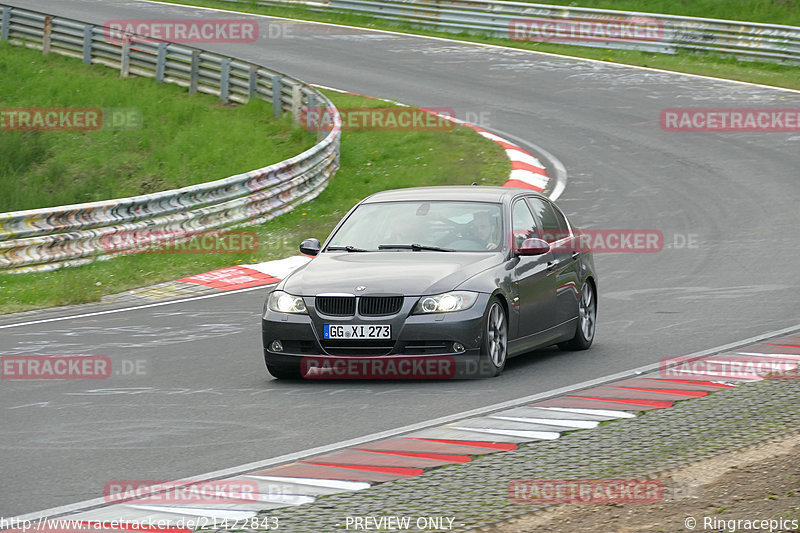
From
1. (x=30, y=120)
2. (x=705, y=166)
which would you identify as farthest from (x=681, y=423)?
(x=30, y=120)

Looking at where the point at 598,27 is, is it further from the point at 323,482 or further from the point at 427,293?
the point at 323,482

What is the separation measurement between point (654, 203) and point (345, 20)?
23758mm

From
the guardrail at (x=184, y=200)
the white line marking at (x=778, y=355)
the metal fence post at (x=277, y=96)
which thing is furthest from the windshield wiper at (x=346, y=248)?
the metal fence post at (x=277, y=96)

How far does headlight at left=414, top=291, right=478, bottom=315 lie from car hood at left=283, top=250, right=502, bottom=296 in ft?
0.17

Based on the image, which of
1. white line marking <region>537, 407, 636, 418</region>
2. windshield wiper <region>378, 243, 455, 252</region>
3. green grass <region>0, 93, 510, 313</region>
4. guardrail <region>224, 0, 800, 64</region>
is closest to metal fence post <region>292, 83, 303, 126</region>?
green grass <region>0, 93, 510, 313</region>

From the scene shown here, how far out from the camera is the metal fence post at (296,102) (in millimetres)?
27000

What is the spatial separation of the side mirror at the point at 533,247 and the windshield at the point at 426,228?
195mm

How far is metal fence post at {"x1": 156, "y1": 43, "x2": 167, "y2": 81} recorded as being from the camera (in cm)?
3256

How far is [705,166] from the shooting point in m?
24.0

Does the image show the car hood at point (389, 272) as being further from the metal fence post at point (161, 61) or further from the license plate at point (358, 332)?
the metal fence post at point (161, 61)

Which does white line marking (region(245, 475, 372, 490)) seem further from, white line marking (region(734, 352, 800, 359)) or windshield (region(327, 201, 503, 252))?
white line marking (region(734, 352, 800, 359))

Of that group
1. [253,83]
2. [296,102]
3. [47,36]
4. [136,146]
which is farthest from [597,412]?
[47,36]

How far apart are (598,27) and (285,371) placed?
2803cm

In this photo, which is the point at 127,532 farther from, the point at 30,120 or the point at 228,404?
the point at 30,120
